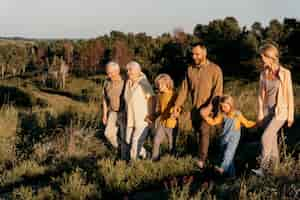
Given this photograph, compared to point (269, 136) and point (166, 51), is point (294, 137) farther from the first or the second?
point (166, 51)

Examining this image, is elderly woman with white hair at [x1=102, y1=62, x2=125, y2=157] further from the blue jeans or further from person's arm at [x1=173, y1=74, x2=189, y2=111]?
the blue jeans

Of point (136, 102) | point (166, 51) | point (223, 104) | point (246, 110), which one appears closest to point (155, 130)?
point (136, 102)

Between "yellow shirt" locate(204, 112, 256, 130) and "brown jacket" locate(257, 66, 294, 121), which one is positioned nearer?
"brown jacket" locate(257, 66, 294, 121)

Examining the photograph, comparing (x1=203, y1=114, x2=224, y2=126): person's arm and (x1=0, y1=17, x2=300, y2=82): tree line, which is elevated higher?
(x1=0, y1=17, x2=300, y2=82): tree line

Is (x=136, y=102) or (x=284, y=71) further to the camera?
(x=136, y=102)

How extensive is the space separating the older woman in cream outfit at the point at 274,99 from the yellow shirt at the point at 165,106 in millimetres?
1476

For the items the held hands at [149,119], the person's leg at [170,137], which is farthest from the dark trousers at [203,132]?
the held hands at [149,119]

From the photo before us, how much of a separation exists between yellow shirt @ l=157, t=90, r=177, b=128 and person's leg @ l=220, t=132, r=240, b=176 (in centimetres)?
97

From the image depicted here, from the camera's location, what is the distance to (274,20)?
1149 inches

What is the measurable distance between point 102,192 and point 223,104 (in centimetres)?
189

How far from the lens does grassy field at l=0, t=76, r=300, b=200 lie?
5129 mm

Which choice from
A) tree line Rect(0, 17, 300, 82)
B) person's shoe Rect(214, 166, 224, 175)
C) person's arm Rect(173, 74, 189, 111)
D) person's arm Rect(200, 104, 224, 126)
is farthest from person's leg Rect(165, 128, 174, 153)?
tree line Rect(0, 17, 300, 82)

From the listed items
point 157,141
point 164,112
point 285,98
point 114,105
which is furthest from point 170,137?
point 285,98

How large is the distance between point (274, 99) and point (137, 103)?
208 centimetres
